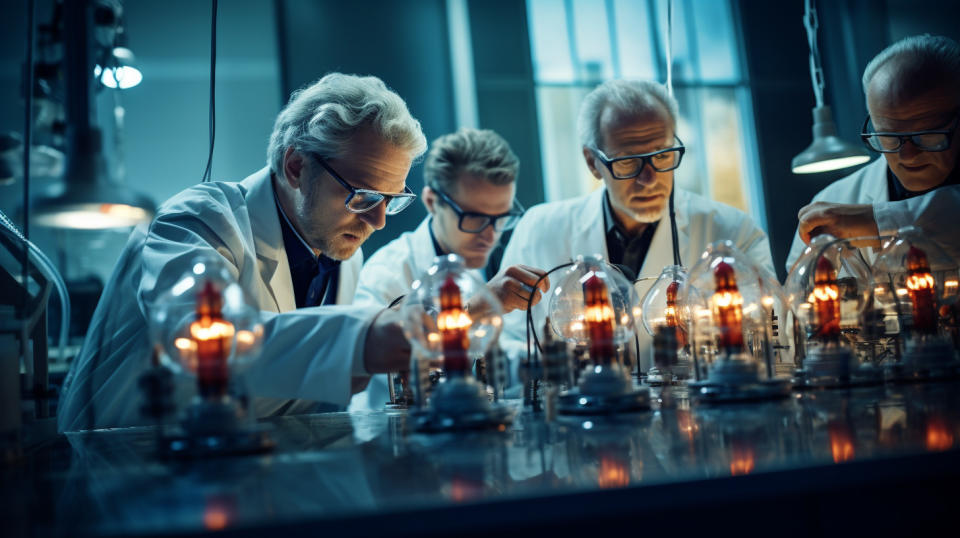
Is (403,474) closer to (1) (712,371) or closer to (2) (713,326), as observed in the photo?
(1) (712,371)

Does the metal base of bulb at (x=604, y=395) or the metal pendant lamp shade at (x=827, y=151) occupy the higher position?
the metal pendant lamp shade at (x=827, y=151)

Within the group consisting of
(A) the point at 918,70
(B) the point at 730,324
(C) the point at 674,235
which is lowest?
(B) the point at 730,324

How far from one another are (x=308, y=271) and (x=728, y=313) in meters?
1.46

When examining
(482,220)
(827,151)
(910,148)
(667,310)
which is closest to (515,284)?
(667,310)

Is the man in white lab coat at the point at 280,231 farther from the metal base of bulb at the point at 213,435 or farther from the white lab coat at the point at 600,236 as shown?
the white lab coat at the point at 600,236

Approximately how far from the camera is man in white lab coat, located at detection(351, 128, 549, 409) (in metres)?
Answer: 3.29

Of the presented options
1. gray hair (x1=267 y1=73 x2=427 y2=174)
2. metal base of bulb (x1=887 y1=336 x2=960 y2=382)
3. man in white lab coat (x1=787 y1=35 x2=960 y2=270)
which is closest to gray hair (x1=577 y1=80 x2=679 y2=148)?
man in white lab coat (x1=787 y1=35 x2=960 y2=270)

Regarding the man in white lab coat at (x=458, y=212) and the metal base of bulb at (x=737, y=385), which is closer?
the metal base of bulb at (x=737, y=385)

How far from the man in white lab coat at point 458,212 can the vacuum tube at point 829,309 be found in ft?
5.45

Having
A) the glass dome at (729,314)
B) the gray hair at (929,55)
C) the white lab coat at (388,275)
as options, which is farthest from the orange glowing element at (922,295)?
the white lab coat at (388,275)

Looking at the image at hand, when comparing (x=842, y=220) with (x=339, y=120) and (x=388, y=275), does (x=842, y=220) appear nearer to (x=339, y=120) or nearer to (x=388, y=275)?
(x=339, y=120)

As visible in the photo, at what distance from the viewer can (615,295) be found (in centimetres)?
167

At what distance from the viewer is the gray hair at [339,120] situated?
2262 mm

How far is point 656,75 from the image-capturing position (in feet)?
Answer: 18.9
